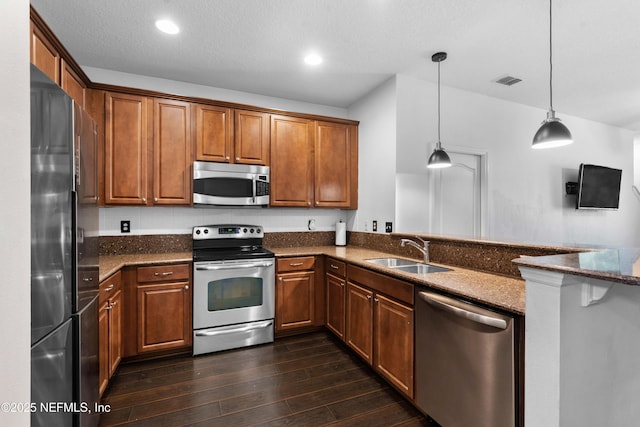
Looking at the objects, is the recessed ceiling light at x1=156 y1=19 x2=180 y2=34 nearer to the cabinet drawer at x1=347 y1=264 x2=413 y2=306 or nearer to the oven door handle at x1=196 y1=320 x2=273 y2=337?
the cabinet drawer at x1=347 y1=264 x2=413 y2=306

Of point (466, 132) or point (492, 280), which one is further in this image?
point (466, 132)

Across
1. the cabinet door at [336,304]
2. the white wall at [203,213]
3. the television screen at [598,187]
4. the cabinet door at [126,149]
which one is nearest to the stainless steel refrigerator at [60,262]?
the cabinet door at [126,149]

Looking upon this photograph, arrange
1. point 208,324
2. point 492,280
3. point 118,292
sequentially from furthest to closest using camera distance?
point 208,324 < point 118,292 < point 492,280

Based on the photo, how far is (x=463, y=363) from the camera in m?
1.55

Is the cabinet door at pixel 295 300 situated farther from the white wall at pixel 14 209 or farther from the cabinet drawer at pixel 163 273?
the white wall at pixel 14 209

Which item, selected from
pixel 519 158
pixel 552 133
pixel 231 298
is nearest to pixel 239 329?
pixel 231 298

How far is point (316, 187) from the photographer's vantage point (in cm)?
354

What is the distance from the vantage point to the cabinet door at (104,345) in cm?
197

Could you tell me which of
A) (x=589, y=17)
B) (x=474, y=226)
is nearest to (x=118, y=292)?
(x=474, y=226)

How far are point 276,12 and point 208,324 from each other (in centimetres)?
265

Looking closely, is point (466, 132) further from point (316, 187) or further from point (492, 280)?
point (492, 280)

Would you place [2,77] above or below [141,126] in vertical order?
below

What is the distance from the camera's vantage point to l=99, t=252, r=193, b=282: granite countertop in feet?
7.54

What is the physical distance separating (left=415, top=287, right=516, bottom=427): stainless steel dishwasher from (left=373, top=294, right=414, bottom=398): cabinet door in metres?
0.08
